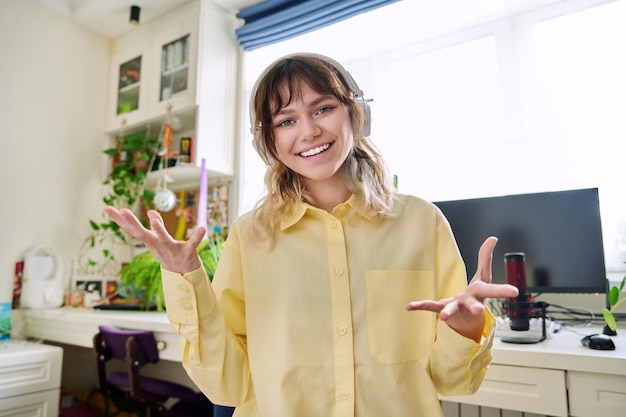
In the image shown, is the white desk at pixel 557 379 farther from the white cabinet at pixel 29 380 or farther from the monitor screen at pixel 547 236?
the white cabinet at pixel 29 380

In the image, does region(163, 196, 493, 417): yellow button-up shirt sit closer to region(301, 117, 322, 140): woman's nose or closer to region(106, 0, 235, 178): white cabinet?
region(301, 117, 322, 140): woman's nose

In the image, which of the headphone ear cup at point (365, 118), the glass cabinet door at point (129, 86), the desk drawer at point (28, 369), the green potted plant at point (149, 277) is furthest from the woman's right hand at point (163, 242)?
the glass cabinet door at point (129, 86)

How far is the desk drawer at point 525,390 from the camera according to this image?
112cm

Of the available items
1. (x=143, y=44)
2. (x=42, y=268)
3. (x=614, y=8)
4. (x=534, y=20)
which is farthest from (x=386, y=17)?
(x=42, y=268)

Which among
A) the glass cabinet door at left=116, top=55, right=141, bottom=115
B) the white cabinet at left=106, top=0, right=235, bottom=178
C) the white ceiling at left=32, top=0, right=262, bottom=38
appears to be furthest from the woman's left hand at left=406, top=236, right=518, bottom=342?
the glass cabinet door at left=116, top=55, right=141, bottom=115

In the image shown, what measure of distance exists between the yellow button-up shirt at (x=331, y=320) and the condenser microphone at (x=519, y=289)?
67 centimetres

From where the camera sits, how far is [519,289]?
138 centimetres

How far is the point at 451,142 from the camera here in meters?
2.15

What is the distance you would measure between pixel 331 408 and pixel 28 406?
1705 mm

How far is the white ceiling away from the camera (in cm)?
264

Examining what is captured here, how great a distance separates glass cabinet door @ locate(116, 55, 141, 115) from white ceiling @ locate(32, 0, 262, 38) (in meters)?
0.26

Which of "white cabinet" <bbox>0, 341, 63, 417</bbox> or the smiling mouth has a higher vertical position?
the smiling mouth

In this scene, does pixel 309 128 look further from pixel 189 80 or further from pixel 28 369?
pixel 189 80

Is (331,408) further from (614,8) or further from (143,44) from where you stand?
(143,44)
